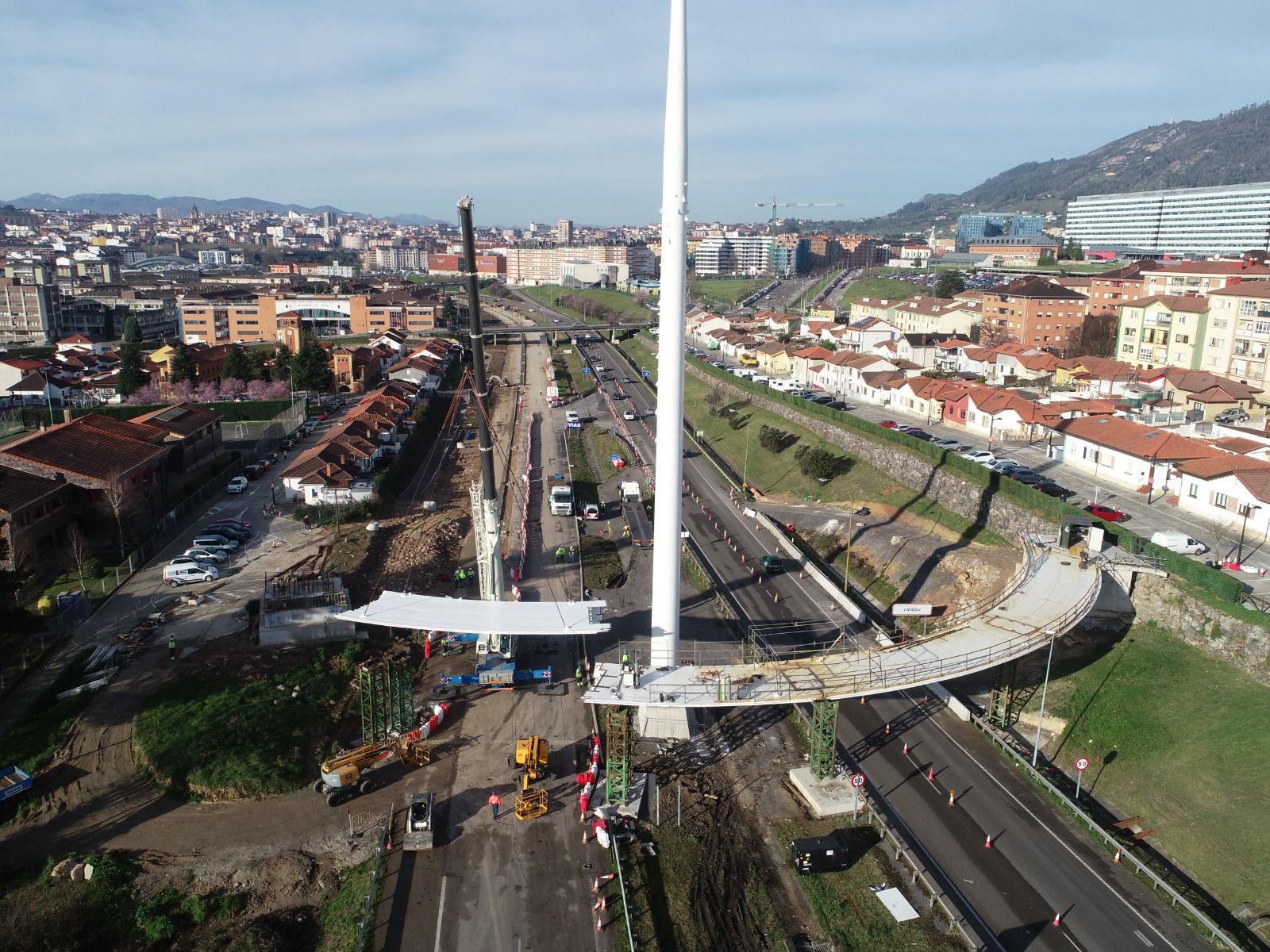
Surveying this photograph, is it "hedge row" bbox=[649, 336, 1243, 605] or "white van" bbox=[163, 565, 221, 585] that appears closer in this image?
"hedge row" bbox=[649, 336, 1243, 605]

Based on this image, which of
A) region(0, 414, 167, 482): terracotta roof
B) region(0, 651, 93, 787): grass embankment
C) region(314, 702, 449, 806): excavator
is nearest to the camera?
region(314, 702, 449, 806): excavator

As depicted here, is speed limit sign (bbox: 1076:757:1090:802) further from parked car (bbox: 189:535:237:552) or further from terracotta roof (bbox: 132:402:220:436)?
terracotta roof (bbox: 132:402:220:436)

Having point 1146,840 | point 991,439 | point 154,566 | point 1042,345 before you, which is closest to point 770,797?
point 1146,840

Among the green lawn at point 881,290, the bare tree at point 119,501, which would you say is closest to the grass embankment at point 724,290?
the green lawn at point 881,290

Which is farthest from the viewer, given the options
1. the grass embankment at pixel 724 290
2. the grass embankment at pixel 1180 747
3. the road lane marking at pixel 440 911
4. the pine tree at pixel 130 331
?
the grass embankment at pixel 724 290

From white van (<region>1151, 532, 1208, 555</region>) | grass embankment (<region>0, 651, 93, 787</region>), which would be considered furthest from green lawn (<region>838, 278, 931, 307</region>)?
grass embankment (<region>0, 651, 93, 787</region>)

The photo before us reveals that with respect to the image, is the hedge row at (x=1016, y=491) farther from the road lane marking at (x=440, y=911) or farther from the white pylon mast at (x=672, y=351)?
the road lane marking at (x=440, y=911)

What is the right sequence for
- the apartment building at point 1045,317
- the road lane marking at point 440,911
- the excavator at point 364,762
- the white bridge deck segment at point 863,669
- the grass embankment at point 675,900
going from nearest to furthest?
the road lane marking at point 440,911 → the grass embankment at point 675,900 → the excavator at point 364,762 → the white bridge deck segment at point 863,669 → the apartment building at point 1045,317

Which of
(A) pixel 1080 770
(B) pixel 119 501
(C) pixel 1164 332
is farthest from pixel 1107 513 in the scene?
(B) pixel 119 501
